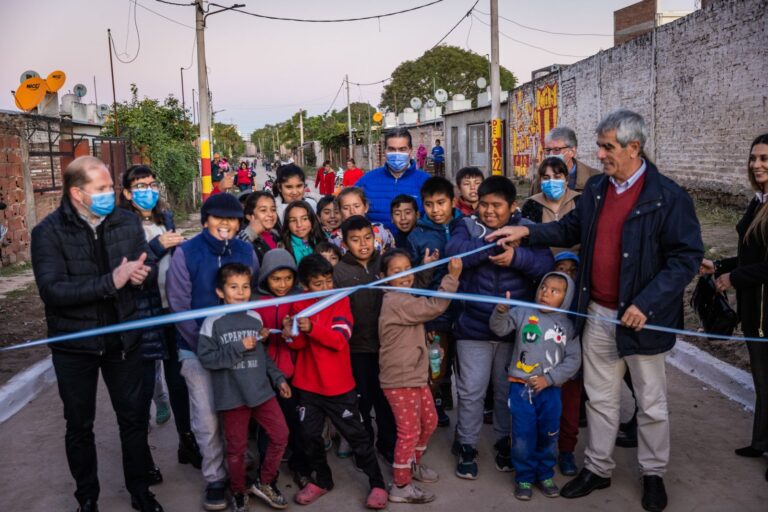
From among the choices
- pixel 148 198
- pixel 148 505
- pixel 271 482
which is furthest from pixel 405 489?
pixel 148 198

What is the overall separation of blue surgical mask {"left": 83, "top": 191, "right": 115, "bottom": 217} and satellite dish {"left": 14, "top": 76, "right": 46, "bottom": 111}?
13.7 metres

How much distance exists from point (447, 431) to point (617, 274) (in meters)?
1.88

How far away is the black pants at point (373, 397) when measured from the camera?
170 inches

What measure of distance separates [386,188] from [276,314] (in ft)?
6.63

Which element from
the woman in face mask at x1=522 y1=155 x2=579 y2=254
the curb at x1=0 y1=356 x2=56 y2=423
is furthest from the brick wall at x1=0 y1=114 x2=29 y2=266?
the woman in face mask at x1=522 y1=155 x2=579 y2=254

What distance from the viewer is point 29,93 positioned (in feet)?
50.6

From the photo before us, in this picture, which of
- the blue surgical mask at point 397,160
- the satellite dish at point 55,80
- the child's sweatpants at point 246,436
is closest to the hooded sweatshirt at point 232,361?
the child's sweatpants at point 246,436

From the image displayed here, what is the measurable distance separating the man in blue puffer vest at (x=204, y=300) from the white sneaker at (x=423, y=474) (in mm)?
1134

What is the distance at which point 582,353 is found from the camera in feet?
13.3

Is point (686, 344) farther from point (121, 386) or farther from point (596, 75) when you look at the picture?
point (596, 75)

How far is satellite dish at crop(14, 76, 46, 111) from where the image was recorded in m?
15.2

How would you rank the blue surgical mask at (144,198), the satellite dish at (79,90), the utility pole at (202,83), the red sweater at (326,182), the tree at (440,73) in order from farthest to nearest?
the tree at (440,73) → the satellite dish at (79,90) → the red sweater at (326,182) → the utility pole at (202,83) → the blue surgical mask at (144,198)

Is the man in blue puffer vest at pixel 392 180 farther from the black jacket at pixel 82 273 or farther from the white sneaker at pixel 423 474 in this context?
the black jacket at pixel 82 273

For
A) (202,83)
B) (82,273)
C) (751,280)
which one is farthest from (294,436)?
(202,83)
